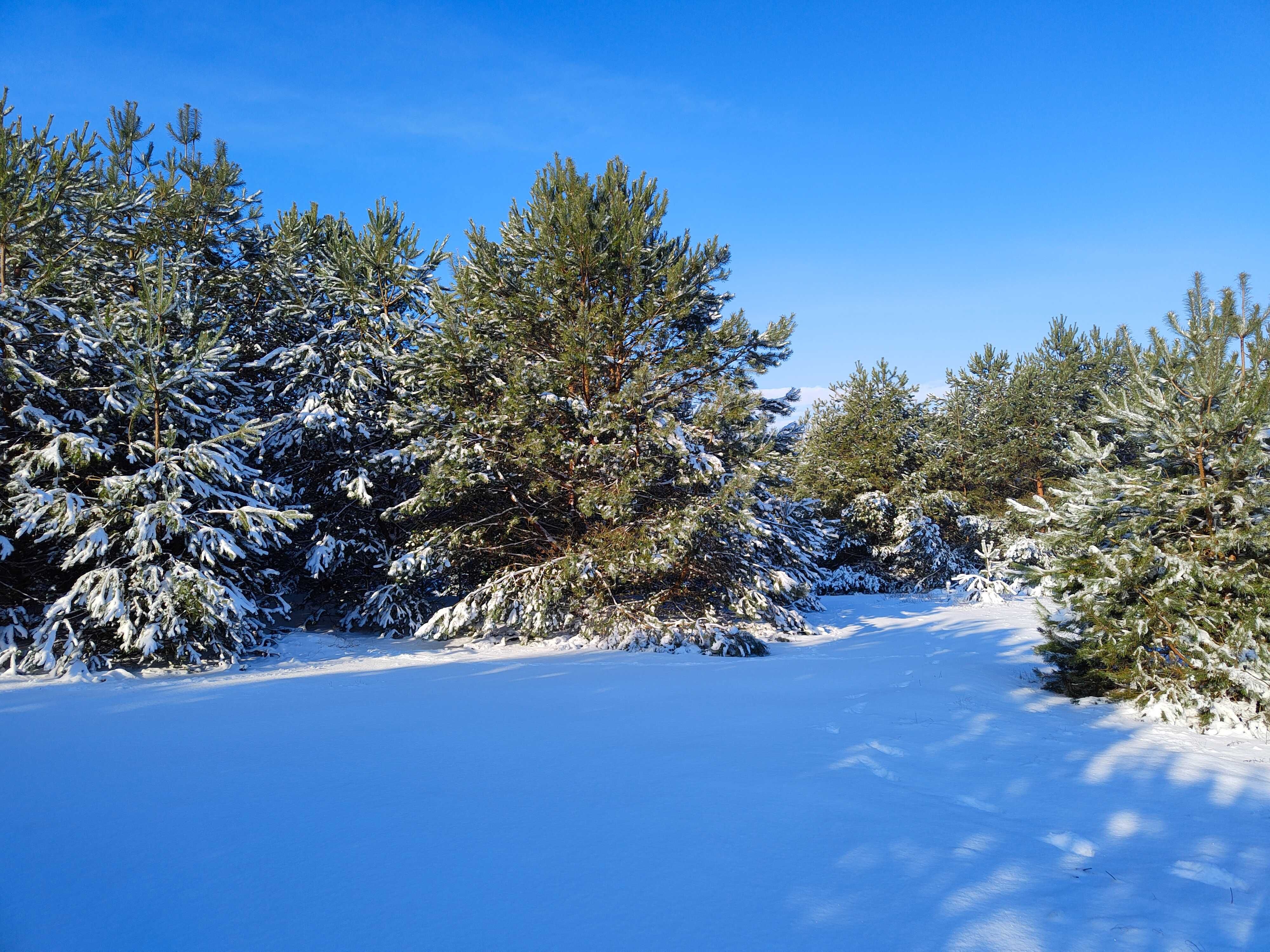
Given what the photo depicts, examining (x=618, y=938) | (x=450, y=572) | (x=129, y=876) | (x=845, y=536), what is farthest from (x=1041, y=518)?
(x=845, y=536)

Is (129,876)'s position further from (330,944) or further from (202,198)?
(202,198)

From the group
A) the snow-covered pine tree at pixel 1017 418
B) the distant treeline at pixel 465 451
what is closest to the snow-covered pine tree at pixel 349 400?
the distant treeline at pixel 465 451

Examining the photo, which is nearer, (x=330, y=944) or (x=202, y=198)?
(x=330, y=944)

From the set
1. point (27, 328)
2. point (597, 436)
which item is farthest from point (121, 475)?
point (597, 436)

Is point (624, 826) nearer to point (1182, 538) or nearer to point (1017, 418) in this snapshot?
point (1182, 538)

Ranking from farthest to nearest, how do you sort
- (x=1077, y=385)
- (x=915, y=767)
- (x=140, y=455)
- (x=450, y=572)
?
(x=1077, y=385) < (x=450, y=572) < (x=140, y=455) < (x=915, y=767)

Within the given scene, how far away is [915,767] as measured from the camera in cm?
453

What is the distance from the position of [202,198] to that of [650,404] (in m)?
11.1

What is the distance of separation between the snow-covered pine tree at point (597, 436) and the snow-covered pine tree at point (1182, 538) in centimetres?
482

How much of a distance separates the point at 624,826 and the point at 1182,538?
20.7ft

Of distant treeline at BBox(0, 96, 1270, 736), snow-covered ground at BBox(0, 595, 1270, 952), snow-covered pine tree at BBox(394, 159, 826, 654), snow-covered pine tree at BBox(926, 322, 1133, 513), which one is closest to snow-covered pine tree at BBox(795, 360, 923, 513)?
snow-covered pine tree at BBox(926, 322, 1133, 513)

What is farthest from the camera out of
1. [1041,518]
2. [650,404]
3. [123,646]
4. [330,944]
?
[650,404]

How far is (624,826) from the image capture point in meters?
3.44

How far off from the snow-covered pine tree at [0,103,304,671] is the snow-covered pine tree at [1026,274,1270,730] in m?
9.71
